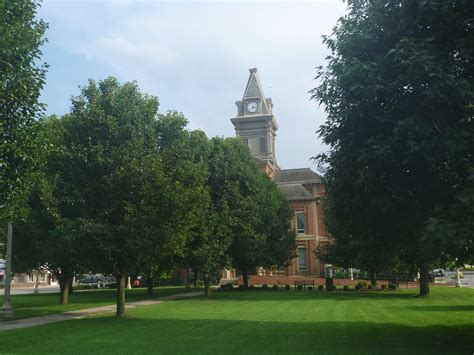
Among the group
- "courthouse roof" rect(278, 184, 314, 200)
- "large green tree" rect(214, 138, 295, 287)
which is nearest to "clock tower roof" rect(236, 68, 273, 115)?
"courthouse roof" rect(278, 184, 314, 200)

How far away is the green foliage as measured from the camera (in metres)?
12.0

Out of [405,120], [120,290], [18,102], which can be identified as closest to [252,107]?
[120,290]

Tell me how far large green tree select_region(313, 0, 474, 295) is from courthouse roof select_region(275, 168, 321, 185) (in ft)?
201

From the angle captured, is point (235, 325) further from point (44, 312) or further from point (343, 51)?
point (44, 312)

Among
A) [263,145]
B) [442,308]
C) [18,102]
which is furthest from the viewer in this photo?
[263,145]

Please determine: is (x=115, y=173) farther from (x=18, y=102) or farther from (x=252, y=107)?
(x=252, y=107)

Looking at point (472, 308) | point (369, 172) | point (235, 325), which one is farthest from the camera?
point (472, 308)

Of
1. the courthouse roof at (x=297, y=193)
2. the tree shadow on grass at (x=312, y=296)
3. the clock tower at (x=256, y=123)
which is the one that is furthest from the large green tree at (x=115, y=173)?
the clock tower at (x=256, y=123)

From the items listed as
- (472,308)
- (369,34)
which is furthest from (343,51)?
(472,308)

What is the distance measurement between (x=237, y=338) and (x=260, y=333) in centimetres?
131

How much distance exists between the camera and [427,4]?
10.9m

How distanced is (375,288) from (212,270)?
738 inches

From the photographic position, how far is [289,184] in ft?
249

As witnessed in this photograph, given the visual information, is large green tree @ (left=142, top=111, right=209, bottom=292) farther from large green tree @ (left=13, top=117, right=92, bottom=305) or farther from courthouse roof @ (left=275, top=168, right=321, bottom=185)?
courthouse roof @ (left=275, top=168, right=321, bottom=185)
